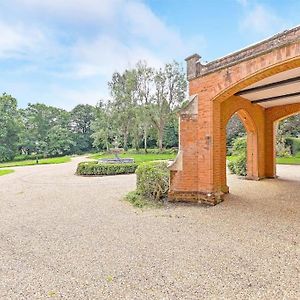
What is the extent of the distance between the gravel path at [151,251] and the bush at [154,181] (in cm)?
94

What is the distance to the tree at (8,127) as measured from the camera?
115 feet

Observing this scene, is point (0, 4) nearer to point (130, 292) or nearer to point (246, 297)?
point (130, 292)

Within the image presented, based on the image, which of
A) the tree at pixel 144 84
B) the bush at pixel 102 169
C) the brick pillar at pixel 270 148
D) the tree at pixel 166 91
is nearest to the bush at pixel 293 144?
the tree at pixel 166 91

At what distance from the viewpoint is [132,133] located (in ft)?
119

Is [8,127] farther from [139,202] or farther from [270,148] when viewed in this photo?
[270,148]

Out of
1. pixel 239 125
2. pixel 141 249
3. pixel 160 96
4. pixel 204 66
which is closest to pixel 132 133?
pixel 160 96

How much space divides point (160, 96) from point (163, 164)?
84.5 feet

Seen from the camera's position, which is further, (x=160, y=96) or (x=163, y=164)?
(x=160, y=96)

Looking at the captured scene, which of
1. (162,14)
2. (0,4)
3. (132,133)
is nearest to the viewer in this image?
(0,4)

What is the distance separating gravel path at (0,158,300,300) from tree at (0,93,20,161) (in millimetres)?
32490

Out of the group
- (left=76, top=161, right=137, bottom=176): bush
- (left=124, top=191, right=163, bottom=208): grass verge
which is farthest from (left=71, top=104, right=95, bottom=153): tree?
(left=124, top=191, right=163, bottom=208): grass verge

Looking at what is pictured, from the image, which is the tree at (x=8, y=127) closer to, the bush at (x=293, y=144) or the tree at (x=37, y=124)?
the tree at (x=37, y=124)

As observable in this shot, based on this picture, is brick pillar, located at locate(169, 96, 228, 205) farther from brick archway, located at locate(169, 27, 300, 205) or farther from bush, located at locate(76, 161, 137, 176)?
bush, located at locate(76, 161, 137, 176)

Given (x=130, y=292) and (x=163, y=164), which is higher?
(x=163, y=164)
